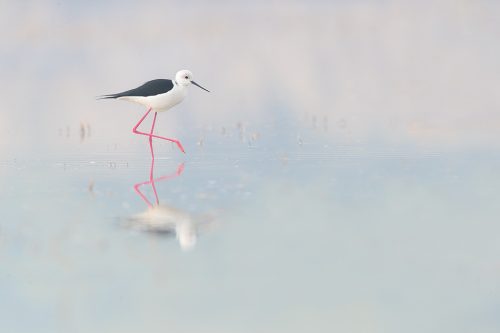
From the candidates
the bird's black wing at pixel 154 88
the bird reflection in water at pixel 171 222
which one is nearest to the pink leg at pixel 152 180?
the bird reflection in water at pixel 171 222

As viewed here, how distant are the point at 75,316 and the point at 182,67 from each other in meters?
10.1

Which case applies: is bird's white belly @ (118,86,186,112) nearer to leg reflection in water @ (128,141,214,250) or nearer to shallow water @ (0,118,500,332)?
shallow water @ (0,118,500,332)

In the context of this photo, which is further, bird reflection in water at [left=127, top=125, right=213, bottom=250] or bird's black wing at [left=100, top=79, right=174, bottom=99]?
bird's black wing at [left=100, top=79, right=174, bottom=99]

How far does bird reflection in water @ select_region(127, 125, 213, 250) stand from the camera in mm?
5516

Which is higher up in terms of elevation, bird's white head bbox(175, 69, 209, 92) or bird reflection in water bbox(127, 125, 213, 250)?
bird's white head bbox(175, 69, 209, 92)

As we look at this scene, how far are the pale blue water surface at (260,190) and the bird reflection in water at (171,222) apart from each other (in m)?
0.02

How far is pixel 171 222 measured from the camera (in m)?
5.88

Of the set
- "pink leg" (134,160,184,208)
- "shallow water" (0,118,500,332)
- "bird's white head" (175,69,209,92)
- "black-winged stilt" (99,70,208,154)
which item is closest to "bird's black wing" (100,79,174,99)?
"black-winged stilt" (99,70,208,154)

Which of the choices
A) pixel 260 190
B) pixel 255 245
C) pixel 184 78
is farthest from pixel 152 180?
pixel 255 245

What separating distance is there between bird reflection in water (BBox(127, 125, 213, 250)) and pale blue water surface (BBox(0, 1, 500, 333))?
0.02m

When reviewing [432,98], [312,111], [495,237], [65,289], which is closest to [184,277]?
[65,289]

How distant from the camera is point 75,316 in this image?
13.6 ft

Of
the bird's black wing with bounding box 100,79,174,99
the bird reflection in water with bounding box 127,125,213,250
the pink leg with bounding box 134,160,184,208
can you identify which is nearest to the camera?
the bird reflection in water with bounding box 127,125,213,250

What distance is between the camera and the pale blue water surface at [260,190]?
14.2 feet
